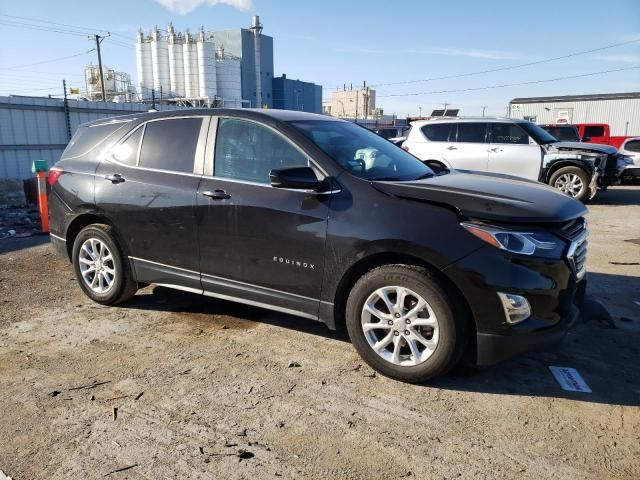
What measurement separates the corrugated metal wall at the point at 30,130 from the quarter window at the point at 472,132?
7.42 meters

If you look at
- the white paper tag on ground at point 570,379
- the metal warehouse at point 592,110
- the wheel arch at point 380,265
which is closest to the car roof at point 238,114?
the wheel arch at point 380,265

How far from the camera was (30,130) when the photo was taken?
45.2 ft

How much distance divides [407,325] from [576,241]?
125 cm

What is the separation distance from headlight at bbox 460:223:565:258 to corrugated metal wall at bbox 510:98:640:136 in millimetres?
29632

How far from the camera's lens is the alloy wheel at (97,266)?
470cm

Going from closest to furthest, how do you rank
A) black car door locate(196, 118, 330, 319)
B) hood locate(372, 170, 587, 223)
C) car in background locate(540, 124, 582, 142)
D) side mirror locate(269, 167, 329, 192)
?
hood locate(372, 170, 587, 223) < side mirror locate(269, 167, 329, 192) < black car door locate(196, 118, 330, 319) < car in background locate(540, 124, 582, 142)

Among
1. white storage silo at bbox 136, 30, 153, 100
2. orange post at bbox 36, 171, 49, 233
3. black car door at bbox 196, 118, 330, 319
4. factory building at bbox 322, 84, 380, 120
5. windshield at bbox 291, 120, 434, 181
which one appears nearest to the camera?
black car door at bbox 196, 118, 330, 319

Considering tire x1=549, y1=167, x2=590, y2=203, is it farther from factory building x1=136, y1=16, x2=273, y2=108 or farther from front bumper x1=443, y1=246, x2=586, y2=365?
factory building x1=136, y1=16, x2=273, y2=108

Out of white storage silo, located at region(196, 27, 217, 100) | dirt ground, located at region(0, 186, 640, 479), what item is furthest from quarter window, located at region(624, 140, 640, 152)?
white storage silo, located at region(196, 27, 217, 100)

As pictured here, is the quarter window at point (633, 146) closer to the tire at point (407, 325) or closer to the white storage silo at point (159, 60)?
the tire at point (407, 325)

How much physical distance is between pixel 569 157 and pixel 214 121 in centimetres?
954

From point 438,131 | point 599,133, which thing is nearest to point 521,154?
point 438,131

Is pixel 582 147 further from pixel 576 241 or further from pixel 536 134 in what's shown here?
pixel 576 241

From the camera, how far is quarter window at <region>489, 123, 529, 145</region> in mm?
11156
